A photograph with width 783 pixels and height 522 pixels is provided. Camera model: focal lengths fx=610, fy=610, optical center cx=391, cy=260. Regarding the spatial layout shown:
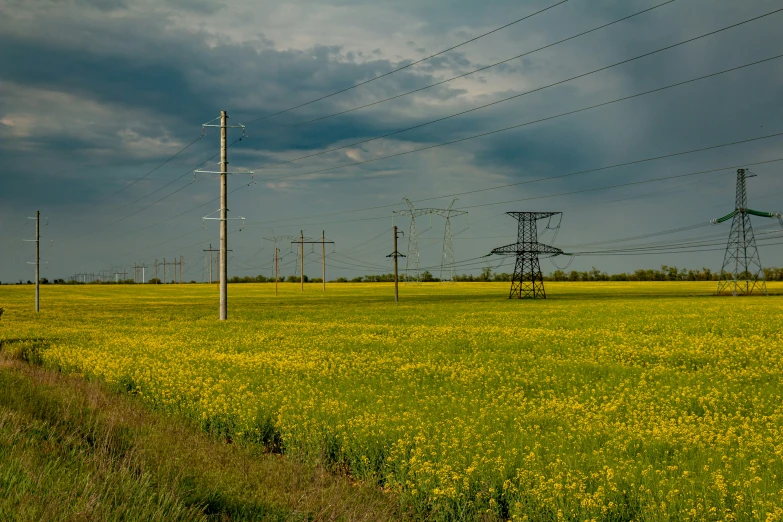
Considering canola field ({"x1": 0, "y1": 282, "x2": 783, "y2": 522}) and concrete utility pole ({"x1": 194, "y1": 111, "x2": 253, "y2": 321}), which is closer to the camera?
canola field ({"x1": 0, "y1": 282, "x2": 783, "y2": 522})

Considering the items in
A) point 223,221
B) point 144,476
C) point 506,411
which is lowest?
point 506,411

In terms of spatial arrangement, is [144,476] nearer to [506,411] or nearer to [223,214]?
[506,411]

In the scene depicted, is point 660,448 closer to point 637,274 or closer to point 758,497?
point 758,497

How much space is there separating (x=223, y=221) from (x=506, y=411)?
34953 mm

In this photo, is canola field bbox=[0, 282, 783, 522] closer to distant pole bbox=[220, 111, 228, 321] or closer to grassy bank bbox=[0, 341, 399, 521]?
grassy bank bbox=[0, 341, 399, 521]

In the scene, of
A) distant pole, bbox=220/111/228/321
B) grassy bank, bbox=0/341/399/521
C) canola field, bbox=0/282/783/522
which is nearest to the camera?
grassy bank, bbox=0/341/399/521

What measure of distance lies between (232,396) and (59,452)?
20.9 ft

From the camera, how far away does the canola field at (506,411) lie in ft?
26.8

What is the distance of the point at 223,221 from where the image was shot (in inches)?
1729

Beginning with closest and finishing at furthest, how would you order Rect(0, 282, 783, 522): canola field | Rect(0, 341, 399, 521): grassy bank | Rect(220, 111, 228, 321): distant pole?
1. Rect(0, 341, 399, 521): grassy bank
2. Rect(0, 282, 783, 522): canola field
3. Rect(220, 111, 228, 321): distant pole

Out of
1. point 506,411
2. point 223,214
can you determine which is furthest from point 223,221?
point 506,411

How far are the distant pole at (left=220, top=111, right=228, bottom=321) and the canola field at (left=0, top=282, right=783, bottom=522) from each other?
14226 millimetres

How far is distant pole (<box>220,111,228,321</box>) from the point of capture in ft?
141

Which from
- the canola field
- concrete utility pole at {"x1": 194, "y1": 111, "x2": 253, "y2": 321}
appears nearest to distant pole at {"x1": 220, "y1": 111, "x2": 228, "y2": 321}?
concrete utility pole at {"x1": 194, "y1": 111, "x2": 253, "y2": 321}
